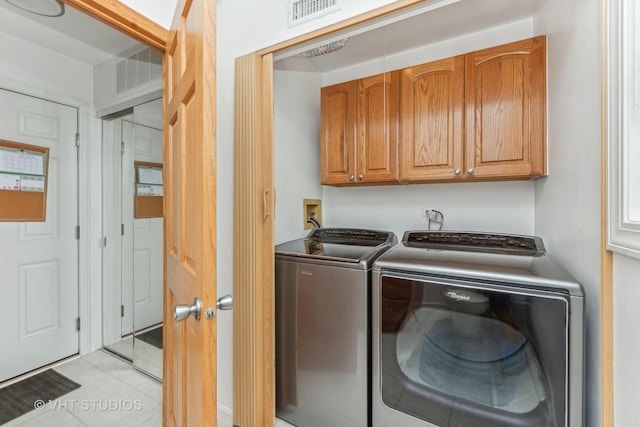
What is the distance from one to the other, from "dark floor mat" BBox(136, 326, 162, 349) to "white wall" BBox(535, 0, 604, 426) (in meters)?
2.71

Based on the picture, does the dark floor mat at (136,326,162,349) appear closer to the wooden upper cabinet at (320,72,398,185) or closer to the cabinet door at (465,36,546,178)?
the wooden upper cabinet at (320,72,398,185)

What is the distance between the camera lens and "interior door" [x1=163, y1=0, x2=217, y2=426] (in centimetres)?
80

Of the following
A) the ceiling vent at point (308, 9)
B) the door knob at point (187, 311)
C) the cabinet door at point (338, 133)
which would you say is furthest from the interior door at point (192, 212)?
the cabinet door at point (338, 133)

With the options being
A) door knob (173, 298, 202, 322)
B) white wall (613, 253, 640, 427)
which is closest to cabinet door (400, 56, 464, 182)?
white wall (613, 253, 640, 427)

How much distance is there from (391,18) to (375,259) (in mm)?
1103

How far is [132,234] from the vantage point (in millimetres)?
2410

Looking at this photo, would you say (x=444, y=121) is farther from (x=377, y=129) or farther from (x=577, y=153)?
(x=577, y=153)

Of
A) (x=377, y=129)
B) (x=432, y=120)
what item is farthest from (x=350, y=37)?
(x=432, y=120)

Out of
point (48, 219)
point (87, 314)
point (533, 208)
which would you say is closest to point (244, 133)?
point (533, 208)

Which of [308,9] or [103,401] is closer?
[308,9]

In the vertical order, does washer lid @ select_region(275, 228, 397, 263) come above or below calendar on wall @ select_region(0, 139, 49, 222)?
below

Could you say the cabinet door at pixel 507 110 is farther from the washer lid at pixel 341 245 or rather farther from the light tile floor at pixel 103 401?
the light tile floor at pixel 103 401

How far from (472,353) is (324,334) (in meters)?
0.70

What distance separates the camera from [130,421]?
5.62 feet
